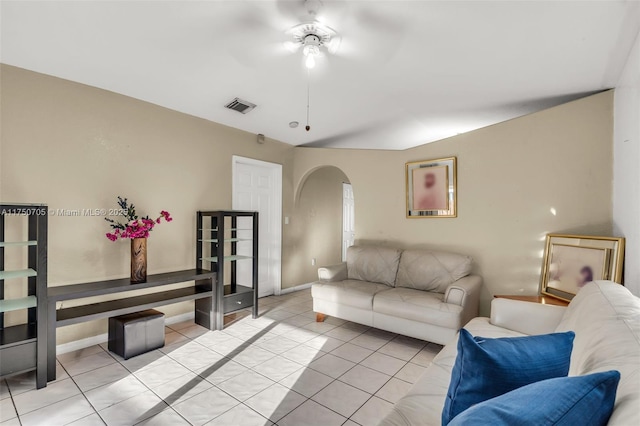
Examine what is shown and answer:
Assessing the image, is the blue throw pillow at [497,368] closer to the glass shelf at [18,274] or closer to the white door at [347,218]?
the glass shelf at [18,274]

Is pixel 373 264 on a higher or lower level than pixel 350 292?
higher

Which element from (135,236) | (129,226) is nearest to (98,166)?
(129,226)

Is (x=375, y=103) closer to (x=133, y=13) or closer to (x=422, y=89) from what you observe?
(x=422, y=89)

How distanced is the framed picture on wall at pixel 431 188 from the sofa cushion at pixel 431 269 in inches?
21.0

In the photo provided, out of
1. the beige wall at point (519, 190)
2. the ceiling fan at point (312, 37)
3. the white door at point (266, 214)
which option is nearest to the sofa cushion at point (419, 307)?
the beige wall at point (519, 190)

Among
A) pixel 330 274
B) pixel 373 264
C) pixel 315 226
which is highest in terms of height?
pixel 315 226

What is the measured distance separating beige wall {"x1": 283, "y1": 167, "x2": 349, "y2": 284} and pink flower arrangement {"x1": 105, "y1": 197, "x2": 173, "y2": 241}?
7.67 ft

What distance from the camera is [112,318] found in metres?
2.89

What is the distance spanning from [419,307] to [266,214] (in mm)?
2734

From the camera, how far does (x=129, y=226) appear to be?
9.62 ft

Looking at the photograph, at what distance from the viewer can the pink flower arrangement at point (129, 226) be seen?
9.57 ft

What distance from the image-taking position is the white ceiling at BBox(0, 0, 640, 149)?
72.3 inches

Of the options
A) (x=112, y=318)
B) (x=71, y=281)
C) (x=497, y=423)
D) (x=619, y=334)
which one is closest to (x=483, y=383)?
(x=497, y=423)

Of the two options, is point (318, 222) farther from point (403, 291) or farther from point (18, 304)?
point (18, 304)
